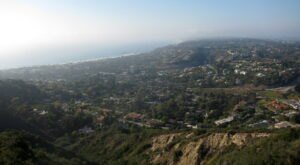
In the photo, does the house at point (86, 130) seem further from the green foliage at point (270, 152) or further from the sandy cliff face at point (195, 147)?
the green foliage at point (270, 152)

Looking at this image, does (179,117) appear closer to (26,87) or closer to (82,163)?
(82,163)

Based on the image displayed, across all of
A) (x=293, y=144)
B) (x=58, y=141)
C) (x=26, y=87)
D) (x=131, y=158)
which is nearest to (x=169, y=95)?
(x=26, y=87)

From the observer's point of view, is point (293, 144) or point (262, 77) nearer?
point (293, 144)

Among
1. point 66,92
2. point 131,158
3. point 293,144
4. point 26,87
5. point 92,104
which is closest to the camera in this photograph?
point 293,144

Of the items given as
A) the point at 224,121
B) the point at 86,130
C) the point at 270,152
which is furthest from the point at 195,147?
the point at 86,130

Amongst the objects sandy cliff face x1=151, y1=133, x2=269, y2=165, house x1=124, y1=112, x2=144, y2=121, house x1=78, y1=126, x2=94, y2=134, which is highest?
sandy cliff face x1=151, y1=133, x2=269, y2=165

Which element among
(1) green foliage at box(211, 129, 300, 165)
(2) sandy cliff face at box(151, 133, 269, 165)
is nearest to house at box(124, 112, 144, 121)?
(2) sandy cliff face at box(151, 133, 269, 165)

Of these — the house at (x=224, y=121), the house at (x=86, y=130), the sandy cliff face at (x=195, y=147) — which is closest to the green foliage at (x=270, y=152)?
the sandy cliff face at (x=195, y=147)

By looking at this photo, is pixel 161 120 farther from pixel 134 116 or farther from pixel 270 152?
pixel 270 152

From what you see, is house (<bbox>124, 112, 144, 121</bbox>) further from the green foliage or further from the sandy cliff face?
the green foliage
